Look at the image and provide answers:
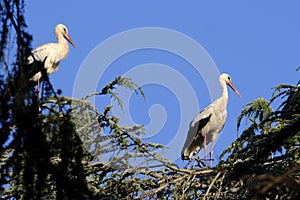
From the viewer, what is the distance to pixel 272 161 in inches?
227

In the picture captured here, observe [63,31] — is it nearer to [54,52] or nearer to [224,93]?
[54,52]

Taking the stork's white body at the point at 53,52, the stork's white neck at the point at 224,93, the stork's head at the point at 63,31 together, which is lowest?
the stork's white neck at the point at 224,93

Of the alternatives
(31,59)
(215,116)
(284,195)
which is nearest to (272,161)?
(284,195)

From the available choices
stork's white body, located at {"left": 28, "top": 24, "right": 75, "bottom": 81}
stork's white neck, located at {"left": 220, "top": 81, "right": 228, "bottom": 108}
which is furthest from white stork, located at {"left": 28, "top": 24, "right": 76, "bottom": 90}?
stork's white neck, located at {"left": 220, "top": 81, "right": 228, "bottom": 108}

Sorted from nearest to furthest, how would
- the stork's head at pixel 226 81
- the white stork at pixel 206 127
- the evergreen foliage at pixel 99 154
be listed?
the evergreen foliage at pixel 99 154 → the white stork at pixel 206 127 → the stork's head at pixel 226 81

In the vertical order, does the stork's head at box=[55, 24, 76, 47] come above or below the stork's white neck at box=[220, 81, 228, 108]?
above

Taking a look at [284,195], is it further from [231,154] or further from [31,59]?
[231,154]

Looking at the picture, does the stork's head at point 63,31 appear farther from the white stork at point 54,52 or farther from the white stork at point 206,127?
the white stork at point 206,127

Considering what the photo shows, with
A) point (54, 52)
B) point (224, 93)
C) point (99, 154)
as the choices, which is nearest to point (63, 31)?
point (54, 52)

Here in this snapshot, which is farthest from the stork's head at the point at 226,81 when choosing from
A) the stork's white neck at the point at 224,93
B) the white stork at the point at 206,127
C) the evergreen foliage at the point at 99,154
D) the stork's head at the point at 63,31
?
the evergreen foliage at the point at 99,154

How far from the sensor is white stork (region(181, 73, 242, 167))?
11.3m

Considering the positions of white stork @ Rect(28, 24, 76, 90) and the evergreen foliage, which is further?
white stork @ Rect(28, 24, 76, 90)

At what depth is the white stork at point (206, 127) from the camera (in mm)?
11297

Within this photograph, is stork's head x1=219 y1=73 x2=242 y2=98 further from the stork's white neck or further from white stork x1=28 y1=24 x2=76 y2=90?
white stork x1=28 y1=24 x2=76 y2=90
